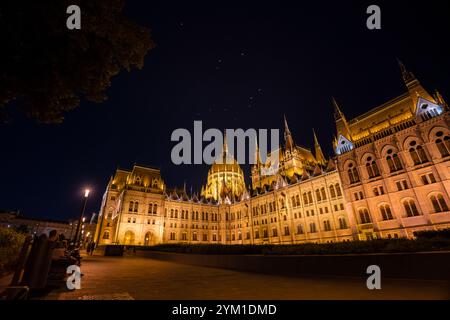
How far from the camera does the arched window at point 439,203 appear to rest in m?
30.6

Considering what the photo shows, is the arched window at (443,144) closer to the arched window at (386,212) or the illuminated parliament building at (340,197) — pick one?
the illuminated parliament building at (340,197)

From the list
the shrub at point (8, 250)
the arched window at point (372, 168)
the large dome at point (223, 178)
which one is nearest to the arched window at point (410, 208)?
the arched window at point (372, 168)

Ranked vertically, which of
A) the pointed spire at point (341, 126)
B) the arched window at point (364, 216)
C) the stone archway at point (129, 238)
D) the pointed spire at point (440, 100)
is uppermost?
the pointed spire at point (341, 126)

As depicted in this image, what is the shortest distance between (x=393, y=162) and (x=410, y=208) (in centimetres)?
810

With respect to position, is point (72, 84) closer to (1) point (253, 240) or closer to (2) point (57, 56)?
(2) point (57, 56)

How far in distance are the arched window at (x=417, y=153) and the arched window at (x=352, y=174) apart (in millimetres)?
8840

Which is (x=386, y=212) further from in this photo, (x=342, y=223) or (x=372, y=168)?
(x=372, y=168)

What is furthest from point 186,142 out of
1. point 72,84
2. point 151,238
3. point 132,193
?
point 72,84

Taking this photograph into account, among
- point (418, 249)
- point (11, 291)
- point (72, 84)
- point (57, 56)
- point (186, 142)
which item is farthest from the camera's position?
point (186, 142)

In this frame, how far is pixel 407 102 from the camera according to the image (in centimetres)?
4078

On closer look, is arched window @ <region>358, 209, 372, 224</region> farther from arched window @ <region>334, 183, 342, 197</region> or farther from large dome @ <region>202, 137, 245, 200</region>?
large dome @ <region>202, 137, 245, 200</region>

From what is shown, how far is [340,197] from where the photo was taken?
1672 inches

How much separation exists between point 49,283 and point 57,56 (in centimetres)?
772
